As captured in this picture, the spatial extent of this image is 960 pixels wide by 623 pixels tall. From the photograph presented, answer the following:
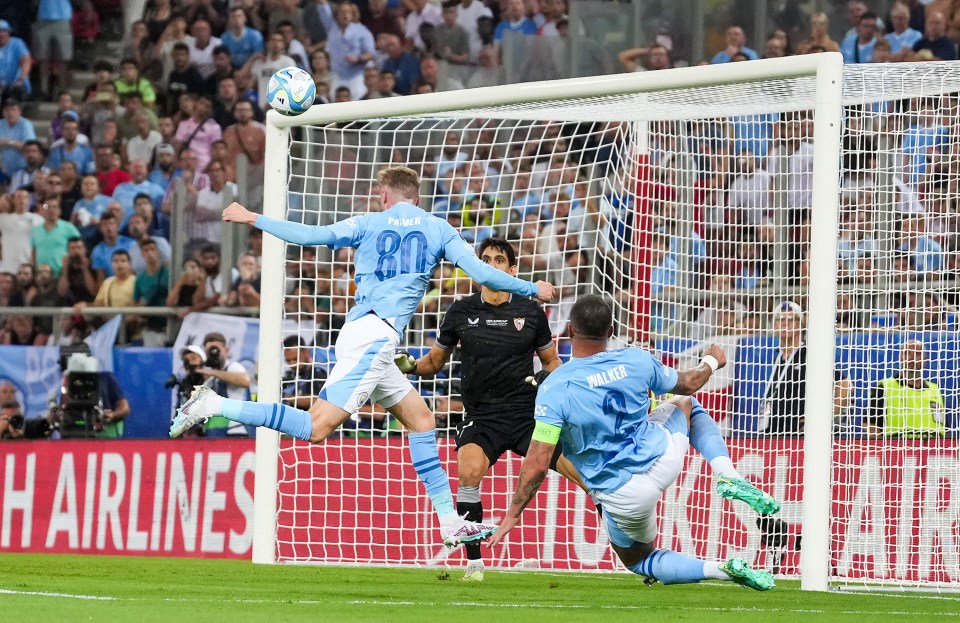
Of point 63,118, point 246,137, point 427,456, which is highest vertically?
point 63,118

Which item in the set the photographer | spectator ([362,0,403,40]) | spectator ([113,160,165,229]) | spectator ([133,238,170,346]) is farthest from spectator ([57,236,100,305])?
spectator ([362,0,403,40])

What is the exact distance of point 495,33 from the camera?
17.1 m

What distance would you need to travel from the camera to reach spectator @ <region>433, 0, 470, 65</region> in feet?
55.5

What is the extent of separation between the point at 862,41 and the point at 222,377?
306 inches

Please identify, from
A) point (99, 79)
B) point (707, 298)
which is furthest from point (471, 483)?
point (99, 79)

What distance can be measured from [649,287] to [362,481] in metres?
2.74

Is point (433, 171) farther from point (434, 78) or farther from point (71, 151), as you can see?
point (71, 151)

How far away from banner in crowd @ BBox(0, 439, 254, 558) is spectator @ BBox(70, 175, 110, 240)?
3670 mm

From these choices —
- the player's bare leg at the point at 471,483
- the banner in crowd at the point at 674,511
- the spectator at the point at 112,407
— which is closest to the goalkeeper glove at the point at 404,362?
the player's bare leg at the point at 471,483

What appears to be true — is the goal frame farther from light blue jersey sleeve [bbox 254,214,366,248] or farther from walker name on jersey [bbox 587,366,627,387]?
light blue jersey sleeve [bbox 254,214,366,248]

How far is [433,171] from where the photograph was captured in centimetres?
1429

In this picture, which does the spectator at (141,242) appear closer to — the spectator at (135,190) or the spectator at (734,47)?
the spectator at (135,190)

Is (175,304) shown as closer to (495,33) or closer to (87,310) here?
(87,310)

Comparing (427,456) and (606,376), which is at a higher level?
(606,376)
